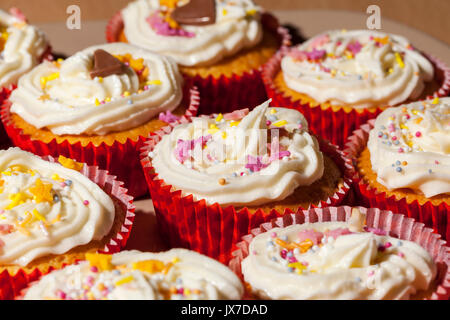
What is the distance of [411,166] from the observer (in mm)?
3258

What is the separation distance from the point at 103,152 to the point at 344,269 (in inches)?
65.8

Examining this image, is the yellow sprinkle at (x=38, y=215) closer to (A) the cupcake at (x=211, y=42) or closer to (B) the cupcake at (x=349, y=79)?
(A) the cupcake at (x=211, y=42)

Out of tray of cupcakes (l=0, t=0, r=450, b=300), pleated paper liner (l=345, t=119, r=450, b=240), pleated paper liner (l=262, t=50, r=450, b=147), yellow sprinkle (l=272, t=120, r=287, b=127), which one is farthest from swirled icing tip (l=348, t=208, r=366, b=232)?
pleated paper liner (l=262, t=50, r=450, b=147)

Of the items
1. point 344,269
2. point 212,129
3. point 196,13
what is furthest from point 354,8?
point 344,269

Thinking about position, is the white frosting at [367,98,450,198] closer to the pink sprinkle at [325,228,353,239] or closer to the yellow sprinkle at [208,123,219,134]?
the pink sprinkle at [325,228,353,239]

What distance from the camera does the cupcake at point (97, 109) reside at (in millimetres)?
3646

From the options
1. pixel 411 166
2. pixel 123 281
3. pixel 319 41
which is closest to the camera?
pixel 123 281

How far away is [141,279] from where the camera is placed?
2432mm

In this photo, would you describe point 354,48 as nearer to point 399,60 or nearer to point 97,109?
point 399,60

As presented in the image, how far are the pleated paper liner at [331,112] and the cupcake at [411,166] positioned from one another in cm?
36

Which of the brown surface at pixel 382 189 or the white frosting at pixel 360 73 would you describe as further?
the white frosting at pixel 360 73

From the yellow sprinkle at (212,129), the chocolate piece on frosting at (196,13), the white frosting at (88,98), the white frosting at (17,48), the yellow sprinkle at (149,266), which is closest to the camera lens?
the yellow sprinkle at (149,266)

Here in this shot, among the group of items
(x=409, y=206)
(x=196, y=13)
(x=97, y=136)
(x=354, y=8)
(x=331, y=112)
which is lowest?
(x=354, y=8)

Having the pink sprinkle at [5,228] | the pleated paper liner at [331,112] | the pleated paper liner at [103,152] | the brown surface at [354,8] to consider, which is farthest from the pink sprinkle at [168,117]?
the brown surface at [354,8]
